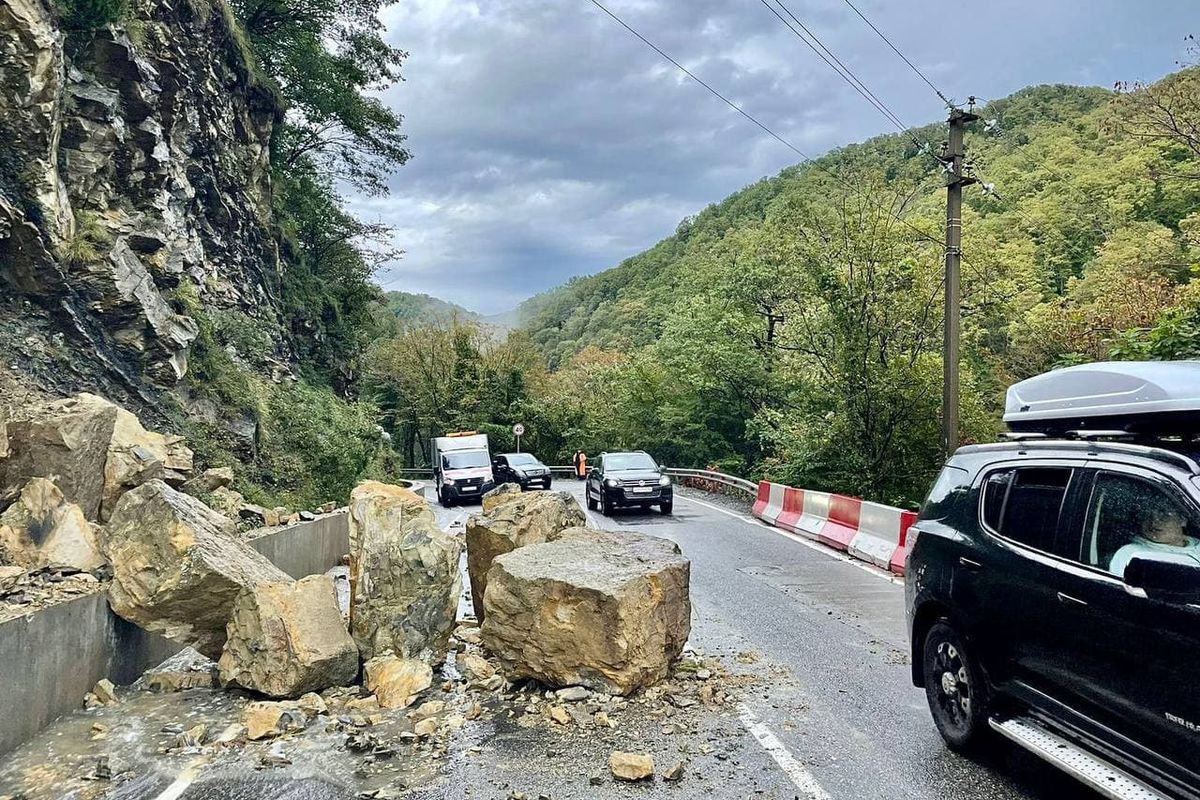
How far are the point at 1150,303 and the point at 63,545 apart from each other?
2647cm

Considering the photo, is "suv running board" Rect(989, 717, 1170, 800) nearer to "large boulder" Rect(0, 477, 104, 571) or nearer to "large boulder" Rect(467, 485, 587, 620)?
"large boulder" Rect(467, 485, 587, 620)

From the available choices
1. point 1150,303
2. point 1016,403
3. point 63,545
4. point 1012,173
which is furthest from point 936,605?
point 1012,173

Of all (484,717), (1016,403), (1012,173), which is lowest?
(484,717)

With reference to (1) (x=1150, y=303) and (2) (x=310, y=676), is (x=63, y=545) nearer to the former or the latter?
(2) (x=310, y=676)

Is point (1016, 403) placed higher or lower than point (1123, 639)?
higher

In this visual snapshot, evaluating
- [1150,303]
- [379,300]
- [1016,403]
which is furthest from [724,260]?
[1016,403]

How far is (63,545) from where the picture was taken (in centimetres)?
759

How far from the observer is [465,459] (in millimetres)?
29766

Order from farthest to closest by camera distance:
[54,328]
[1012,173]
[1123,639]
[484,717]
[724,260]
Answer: [1012,173] < [724,260] < [54,328] < [484,717] < [1123,639]

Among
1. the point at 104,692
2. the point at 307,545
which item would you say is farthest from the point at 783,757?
the point at 307,545

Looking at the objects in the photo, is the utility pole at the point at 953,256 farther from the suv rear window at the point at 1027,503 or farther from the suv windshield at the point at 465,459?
the suv windshield at the point at 465,459

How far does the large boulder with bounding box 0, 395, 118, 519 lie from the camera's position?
8406 millimetres

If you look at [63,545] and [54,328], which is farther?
[54,328]

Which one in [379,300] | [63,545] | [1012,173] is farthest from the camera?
[1012,173]
